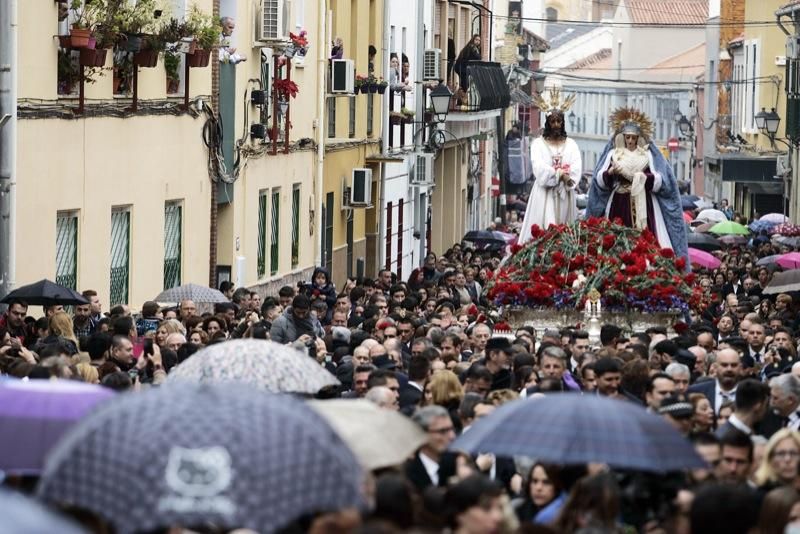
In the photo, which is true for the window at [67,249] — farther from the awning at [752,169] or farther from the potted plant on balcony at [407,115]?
the awning at [752,169]

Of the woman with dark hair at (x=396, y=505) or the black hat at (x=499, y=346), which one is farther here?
the black hat at (x=499, y=346)

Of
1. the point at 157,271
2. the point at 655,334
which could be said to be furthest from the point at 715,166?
the point at 655,334

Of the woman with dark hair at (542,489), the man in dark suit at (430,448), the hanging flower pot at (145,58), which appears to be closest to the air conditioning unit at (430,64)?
the hanging flower pot at (145,58)

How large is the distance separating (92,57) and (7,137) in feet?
6.54

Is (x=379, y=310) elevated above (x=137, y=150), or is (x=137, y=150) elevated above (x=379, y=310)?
(x=137, y=150)

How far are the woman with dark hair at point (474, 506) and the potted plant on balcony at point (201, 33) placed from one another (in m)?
15.7

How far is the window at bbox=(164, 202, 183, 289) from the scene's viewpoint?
2525 cm

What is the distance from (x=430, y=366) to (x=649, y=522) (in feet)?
18.4

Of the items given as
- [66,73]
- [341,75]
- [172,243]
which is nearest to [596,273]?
[66,73]

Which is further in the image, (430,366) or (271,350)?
(430,366)

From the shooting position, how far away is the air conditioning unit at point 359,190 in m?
36.9

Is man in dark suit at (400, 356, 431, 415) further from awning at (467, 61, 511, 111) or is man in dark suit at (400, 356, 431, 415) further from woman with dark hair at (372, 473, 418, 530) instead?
awning at (467, 61, 511, 111)

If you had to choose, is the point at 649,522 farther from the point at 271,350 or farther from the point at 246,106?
the point at 246,106

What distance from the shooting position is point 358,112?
37906 millimetres
